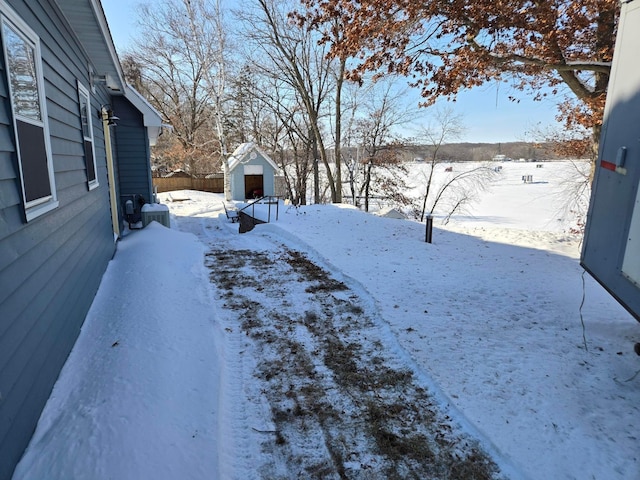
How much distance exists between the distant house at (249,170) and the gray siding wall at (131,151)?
1065cm

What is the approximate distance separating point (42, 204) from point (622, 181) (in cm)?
453

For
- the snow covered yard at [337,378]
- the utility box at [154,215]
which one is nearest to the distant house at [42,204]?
the snow covered yard at [337,378]

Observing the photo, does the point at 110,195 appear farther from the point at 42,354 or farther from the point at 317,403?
the point at 317,403

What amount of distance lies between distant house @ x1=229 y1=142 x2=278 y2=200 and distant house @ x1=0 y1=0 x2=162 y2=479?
15.8 metres

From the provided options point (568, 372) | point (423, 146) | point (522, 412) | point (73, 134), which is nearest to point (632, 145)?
point (568, 372)

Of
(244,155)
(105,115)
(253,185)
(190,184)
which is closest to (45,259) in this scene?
(105,115)

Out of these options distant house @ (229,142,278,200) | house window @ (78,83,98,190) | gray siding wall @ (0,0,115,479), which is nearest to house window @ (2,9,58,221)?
gray siding wall @ (0,0,115,479)

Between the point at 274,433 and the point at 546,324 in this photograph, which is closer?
the point at 274,433

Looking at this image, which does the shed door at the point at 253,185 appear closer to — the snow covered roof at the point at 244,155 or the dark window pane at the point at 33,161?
the snow covered roof at the point at 244,155

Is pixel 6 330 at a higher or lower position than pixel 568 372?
higher

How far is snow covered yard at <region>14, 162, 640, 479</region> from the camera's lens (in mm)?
Answer: 2408

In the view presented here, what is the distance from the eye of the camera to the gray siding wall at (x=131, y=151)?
977cm

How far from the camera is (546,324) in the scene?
4547mm

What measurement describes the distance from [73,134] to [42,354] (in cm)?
292
